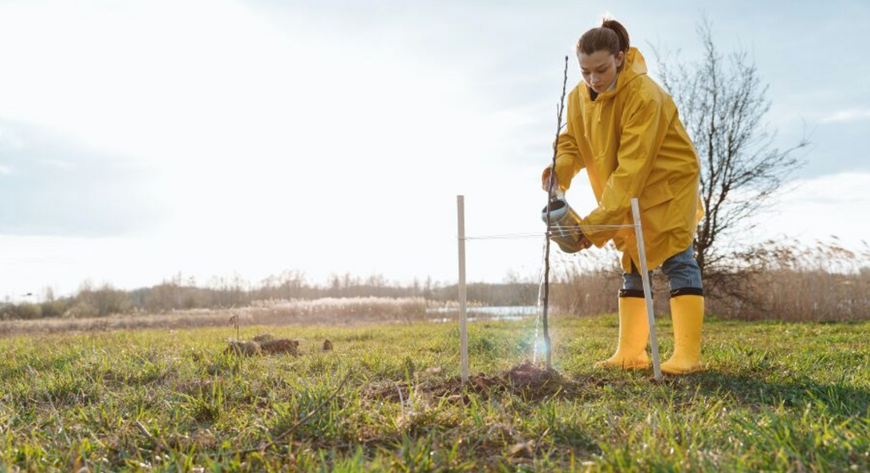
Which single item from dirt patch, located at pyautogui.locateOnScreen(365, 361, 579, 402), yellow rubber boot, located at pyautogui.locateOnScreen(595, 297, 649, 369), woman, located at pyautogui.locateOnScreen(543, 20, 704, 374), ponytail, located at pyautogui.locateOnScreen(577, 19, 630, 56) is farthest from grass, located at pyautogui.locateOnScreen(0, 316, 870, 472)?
ponytail, located at pyautogui.locateOnScreen(577, 19, 630, 56)

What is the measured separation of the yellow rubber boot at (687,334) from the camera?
13.2 ft

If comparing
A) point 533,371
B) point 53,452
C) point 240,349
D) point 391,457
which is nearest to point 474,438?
point 391,457

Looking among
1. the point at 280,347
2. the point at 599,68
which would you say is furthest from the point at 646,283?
the point at 280,347

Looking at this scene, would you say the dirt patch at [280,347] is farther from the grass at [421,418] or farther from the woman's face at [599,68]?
the woman's face at [599,68]

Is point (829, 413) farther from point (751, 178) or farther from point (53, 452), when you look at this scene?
point (751, 178)

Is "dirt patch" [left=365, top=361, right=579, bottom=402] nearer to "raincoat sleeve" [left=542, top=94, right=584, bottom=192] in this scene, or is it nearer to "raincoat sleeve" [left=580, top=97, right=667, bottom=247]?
"raincoat sleeve" [left=580, top=97, right=667, bottom=247]

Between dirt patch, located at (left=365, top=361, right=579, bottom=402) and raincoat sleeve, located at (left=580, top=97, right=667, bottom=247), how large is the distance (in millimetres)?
882

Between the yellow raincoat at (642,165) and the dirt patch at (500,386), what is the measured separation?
88 cm

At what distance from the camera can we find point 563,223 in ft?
12.3

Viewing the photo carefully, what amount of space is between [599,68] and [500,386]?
196 cm

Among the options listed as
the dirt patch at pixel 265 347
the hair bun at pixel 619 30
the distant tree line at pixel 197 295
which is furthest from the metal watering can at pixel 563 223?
the distant tree line at pixel 197 295

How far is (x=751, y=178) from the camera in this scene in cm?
1230

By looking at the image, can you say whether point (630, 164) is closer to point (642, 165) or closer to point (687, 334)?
point (642, 165)

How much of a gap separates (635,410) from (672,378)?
1.09 meters
